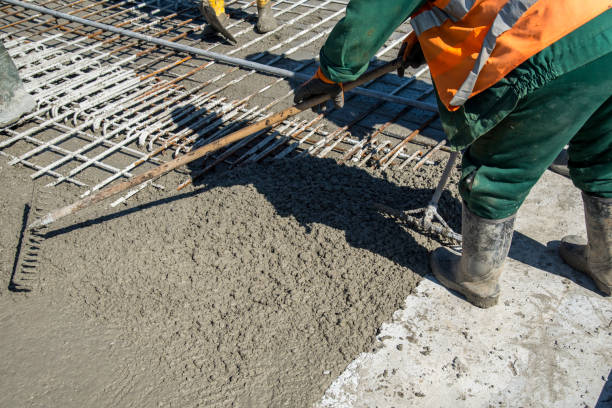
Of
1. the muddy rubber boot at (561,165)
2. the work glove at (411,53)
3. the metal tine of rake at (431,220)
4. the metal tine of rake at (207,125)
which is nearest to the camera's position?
the work glove at (411,53)

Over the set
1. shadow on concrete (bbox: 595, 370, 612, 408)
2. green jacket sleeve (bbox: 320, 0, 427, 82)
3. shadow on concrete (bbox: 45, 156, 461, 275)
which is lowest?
shadow on concrete (bbox: 595, 370, 612, 408)

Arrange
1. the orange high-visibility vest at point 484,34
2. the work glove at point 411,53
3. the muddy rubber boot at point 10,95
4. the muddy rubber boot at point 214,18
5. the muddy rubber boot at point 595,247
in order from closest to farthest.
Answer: the orange high-visibility vest at point 484,34 → the muddy rubber boot at point 595,247 → the work glove at point 411,53 → the muddy rubber boot at point 10,95 → the muddy rubber boot at point 214,18

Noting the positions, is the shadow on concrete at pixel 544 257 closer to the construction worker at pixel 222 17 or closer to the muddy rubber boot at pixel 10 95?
the construction worker at pixel 222 17

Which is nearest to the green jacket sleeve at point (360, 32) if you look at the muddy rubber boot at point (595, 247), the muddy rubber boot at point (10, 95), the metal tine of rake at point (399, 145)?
the muddy rubber boot at point (595, 247)

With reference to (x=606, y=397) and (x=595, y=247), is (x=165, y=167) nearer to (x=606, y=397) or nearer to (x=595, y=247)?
(x=595, y=247)

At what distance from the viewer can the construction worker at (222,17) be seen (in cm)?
550

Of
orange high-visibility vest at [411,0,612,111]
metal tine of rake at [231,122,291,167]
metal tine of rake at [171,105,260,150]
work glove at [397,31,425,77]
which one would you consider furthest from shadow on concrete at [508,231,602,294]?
metal tine of rake at [171,105,260,150]

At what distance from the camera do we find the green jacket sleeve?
79.7 inches

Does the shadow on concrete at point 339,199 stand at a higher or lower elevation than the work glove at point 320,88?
lower

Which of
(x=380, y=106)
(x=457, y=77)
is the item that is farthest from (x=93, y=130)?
(x=457, y=77)

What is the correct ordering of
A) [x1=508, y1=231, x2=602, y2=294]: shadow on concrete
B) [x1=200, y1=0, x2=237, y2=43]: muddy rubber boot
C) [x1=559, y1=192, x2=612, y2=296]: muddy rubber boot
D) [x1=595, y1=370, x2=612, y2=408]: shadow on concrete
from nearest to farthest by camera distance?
1. [x1=595, y1=370, x2=612, y2=408]: shadow on concrete
2. [x1=559, y1=192, x2=612, y2=296]: muddy rubber boot
3. [x1=508, y1=231, x2=602, y2=294]: shadow on concrete
4. [x1=200, y1=0, x2=237, y2=43]: muddy rubber boot

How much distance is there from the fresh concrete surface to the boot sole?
3cm

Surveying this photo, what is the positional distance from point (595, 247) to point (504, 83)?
49.4 inches

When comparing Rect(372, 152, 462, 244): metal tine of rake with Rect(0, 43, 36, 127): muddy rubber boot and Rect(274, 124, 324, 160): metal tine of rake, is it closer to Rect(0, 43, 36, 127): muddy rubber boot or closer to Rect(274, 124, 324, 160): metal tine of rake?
Rect(274, 124, 324, 160): metal tine of rake
